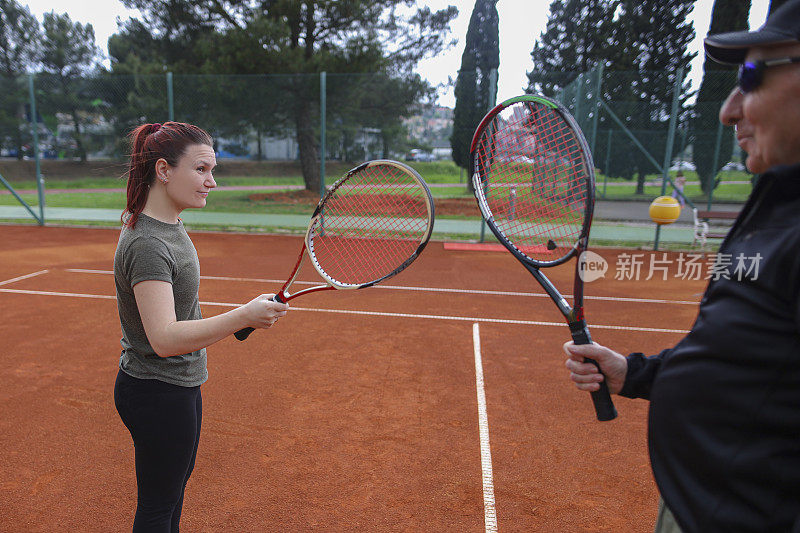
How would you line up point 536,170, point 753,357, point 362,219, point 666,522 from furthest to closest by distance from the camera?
point 362,219, point 536,170, point 666,522, point 753,357

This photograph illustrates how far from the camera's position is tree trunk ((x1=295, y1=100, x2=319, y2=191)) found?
13.0 m

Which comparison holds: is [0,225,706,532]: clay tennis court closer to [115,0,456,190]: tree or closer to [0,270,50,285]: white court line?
[0,270,50,285]: white court line

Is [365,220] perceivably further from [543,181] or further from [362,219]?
[543,181]

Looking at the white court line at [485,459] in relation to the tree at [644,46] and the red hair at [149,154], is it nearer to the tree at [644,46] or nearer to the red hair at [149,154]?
the red hair at [149,154]

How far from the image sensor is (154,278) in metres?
1.78

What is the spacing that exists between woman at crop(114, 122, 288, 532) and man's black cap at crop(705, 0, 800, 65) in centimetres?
151

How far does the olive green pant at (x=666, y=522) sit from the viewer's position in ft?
4.45

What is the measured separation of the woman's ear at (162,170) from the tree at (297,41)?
1145cm

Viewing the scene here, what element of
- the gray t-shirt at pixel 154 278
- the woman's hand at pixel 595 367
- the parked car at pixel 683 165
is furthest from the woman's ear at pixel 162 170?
the parked car at pixel 683 165

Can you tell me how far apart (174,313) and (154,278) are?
0.13m

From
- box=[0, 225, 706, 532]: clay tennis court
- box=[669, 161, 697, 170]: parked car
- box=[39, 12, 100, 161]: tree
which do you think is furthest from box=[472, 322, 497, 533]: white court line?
box=[39, 12, 100, 161]: tree

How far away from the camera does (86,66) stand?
30.6 m

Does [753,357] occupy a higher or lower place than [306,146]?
lower

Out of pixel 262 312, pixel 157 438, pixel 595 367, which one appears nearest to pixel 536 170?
pixel 595 367
